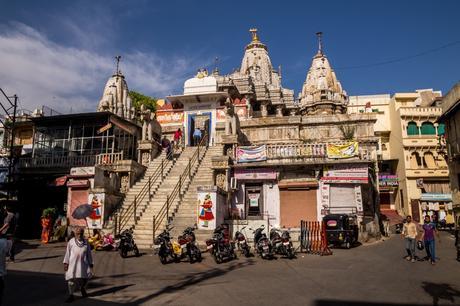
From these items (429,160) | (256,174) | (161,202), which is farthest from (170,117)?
(429,160)

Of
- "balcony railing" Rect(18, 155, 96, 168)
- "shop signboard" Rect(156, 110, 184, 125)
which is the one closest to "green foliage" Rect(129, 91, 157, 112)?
"shop signboard" Rect(156, 110, 184, 125)

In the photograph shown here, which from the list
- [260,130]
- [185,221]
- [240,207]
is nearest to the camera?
[185,221]

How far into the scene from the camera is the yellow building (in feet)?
117

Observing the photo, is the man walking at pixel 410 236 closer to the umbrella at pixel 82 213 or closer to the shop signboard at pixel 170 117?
the umbrella at pixel 82 213

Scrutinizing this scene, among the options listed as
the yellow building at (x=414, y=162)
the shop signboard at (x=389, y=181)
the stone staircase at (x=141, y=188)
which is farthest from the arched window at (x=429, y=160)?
the stone staircase at (x=141, y=188)

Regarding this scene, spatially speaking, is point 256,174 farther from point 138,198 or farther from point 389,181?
point 389,181

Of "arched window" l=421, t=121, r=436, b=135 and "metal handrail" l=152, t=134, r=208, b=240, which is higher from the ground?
"arched window" l=421, t=121, r=436, b=135

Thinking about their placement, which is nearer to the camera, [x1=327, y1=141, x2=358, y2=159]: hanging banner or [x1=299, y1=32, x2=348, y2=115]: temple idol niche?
[x1=327, y1=141, x2=358, y2=159]: hanging banner

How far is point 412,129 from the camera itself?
1534 inches

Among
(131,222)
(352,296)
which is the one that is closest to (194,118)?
(131,222)

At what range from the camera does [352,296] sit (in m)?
7.59

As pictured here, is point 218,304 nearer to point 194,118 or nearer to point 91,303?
point 91,303

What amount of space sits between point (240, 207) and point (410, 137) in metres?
26.5

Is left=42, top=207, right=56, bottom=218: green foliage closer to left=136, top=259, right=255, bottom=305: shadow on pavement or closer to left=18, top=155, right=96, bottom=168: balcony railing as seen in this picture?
left=18, top=155, right=96, bottom=168: balcony railing
